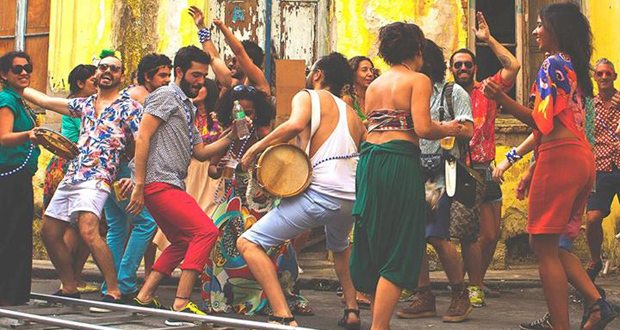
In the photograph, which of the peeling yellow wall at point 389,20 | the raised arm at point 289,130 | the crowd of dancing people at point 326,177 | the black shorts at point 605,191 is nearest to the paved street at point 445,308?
the crowd of dancing people at point 326,177

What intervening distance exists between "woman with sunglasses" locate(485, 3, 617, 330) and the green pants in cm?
64

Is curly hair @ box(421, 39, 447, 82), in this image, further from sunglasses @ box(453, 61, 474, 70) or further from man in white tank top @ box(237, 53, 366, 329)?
man in white tank top @ box(237, 53, 366, 329)

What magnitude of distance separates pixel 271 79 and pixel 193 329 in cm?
548

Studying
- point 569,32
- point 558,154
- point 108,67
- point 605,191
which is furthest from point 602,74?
point 108,67

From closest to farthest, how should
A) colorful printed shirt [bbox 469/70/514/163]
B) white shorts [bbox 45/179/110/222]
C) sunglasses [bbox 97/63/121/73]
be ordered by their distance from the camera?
white shorts [bbox 45/179/110/222], sunglasses [bbox 97/63/121/73], colorful printed shirt [bbox 469/70/514/163]

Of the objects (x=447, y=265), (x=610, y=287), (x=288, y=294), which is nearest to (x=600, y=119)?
(x=610, y=287)

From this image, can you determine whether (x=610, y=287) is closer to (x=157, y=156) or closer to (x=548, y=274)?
(x=548, y=274)

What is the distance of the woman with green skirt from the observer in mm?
5762

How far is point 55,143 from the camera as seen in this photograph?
22.9 feet

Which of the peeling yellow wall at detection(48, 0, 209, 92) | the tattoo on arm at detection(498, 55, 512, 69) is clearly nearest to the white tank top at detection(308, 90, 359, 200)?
the tattoo on arm at detection(498, 55, 512, 69)

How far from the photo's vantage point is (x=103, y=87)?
7.59 metres

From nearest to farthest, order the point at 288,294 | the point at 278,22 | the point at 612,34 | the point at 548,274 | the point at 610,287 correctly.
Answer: the point at 548,274 < the point at 288,294 < the point at 610,287 < the point at 612,34 < the point at 278,22

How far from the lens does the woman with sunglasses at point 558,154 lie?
5820 millimetres

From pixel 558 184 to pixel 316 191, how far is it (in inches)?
59.0
